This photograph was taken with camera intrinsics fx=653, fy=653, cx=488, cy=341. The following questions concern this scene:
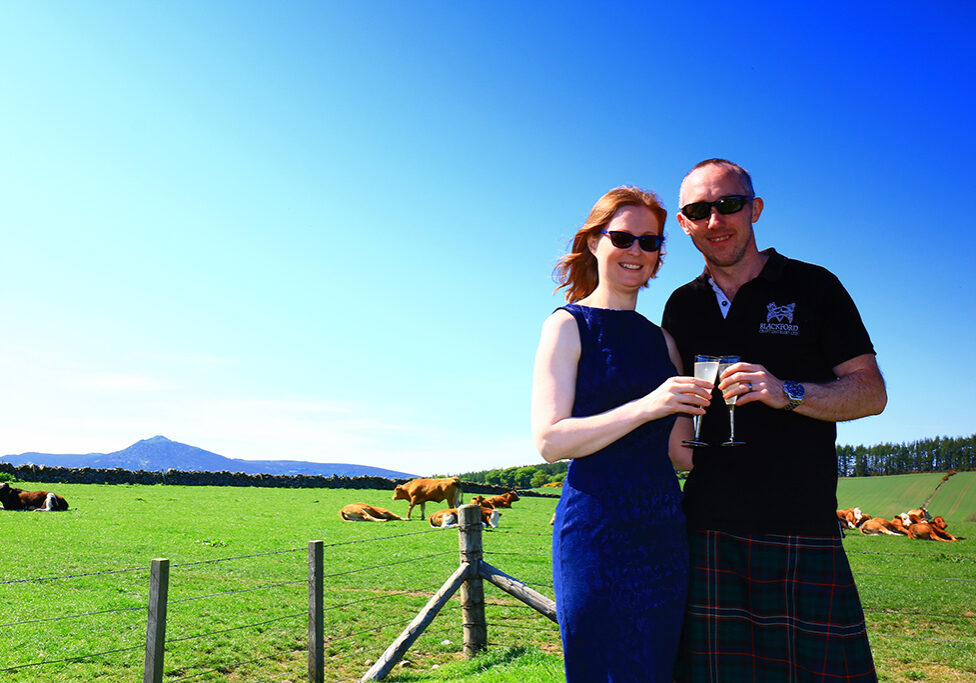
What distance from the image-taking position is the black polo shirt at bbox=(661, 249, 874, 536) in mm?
2434

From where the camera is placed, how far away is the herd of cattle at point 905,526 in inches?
918

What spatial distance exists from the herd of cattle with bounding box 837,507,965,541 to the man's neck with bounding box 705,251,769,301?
22.8m

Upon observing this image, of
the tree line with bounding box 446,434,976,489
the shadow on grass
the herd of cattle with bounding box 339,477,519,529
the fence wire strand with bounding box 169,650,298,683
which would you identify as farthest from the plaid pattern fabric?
the tree line with bounding box 446,434,976,489

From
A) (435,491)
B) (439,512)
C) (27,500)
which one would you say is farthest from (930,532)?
(27,500)

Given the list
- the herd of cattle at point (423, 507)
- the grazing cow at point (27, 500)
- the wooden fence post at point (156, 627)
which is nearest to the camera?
the wooden fence post at point (156, 627)

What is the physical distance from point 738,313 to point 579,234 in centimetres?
72

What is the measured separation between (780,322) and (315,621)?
5791 mm

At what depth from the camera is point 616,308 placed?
8.64 ft

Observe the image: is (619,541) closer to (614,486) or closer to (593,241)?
(614,486)

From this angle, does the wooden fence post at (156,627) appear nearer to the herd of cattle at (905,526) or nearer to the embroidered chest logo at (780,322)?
the embroidered chest logo at (780,322)

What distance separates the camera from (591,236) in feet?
8.98

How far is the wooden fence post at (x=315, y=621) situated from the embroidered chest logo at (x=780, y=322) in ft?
17.7

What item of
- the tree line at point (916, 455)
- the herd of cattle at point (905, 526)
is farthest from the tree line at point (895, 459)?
the herd of cattle at point (905, 526)

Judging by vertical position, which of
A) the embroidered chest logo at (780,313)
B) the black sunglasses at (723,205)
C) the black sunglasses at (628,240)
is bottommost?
the embroidered chest logo at (780,313)
